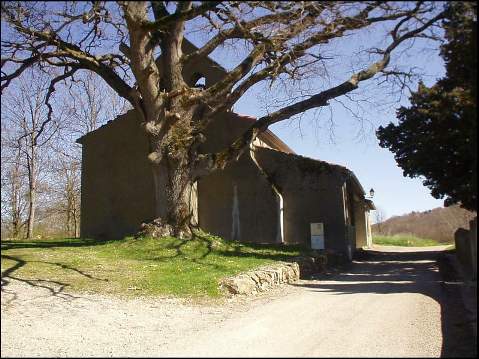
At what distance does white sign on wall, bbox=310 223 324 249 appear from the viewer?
67.7 ft

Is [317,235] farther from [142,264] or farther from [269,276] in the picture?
[142,264]

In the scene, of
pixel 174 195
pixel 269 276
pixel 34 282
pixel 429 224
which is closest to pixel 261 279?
pixel 269 276

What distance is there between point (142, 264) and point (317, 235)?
9.33 meters

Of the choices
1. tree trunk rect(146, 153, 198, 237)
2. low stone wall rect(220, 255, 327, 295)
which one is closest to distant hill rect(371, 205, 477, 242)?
low stone wall rect(220, 255, 327, 295)

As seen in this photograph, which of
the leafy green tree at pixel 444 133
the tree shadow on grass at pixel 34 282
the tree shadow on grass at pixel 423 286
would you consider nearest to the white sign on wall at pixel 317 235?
the tree shadow on grass at pixel 423 286

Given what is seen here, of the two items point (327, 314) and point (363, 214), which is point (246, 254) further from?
point (363, 214)

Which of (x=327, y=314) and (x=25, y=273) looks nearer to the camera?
(x=327, y=314)

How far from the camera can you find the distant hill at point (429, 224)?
4491cm

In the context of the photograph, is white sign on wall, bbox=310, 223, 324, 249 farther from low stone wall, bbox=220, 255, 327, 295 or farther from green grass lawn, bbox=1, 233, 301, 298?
low stone wall, bbox=220, 255, 327, 295

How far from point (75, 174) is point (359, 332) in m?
29.7

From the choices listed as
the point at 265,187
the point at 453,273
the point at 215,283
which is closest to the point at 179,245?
the point at 215,283

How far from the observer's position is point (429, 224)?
54000mm

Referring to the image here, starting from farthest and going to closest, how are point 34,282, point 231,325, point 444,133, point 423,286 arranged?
point 423,286, point 444,133, point 34,282, point 231,325

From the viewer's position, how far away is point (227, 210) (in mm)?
22000
